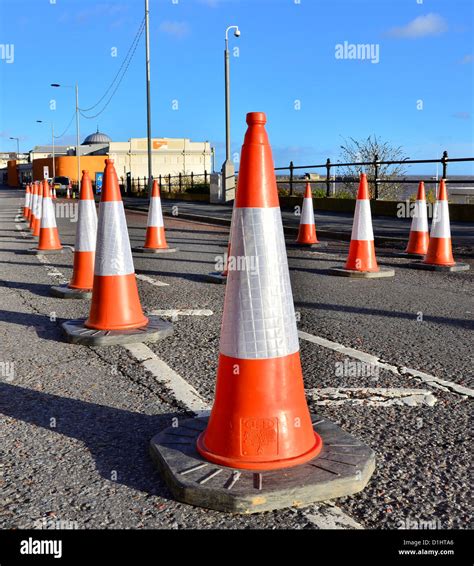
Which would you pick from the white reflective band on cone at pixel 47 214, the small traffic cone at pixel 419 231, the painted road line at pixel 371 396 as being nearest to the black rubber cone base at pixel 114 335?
the painted road line at pixel 371 396

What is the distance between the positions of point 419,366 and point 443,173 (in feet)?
42.5

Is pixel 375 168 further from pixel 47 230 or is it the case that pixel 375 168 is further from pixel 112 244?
pixel 112 244

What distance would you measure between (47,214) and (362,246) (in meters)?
5.26

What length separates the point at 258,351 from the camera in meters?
2.77

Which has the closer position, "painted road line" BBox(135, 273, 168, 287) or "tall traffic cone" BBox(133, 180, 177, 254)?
"painted road line" BBox(135, 273, 168, 287)

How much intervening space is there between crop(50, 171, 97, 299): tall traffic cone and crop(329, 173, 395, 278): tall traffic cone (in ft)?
9.99

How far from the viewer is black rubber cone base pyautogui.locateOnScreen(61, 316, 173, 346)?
473 centimetres

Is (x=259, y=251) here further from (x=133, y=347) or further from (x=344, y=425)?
(x=133, y=347)

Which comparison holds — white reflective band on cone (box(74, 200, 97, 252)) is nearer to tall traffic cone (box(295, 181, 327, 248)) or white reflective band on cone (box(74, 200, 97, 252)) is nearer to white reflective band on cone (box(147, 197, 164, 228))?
white reflective band on cone (box(147, 197, 164, 228))

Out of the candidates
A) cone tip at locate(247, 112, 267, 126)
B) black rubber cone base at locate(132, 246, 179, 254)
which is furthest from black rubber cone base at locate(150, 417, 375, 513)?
black rubber cone base at locate(132, 246, 179, 254)

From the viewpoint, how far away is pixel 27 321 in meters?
5.68

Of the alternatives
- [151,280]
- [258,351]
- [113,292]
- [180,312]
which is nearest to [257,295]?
[258,351]

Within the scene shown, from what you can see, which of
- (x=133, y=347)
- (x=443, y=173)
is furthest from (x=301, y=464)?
(x=443, y=173)

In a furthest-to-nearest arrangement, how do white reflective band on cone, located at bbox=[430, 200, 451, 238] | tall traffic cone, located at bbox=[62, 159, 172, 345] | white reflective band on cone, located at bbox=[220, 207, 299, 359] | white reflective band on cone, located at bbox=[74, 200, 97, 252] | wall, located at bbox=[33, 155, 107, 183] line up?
wall, located at bbox=[33, 155, 107, 183], white reflective band on cone, located at bbox=[430, 200, 451, 238], white reflective band on cone, located at bbox=[74, 200, 97, 252], tall traffic cone, located at bbox=[62, 159, 172, 345], white reflective band on cone, located at bbox=[220, 207, 299, 359]
